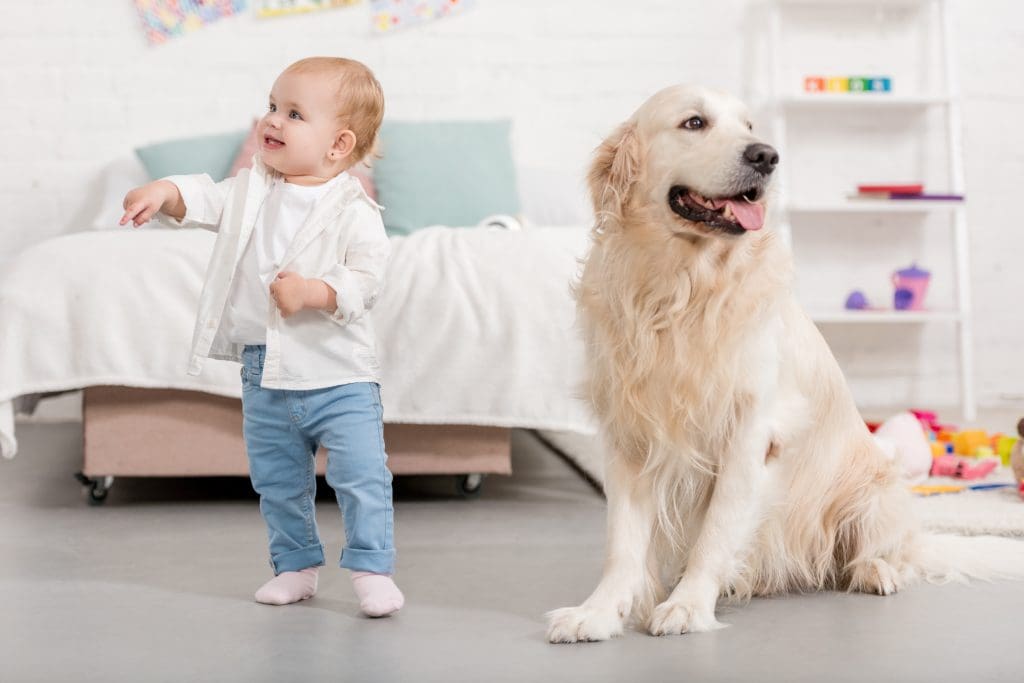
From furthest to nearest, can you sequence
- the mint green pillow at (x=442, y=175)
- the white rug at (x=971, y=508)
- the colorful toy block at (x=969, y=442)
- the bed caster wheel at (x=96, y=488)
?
the mint green pillow at (x=442, y=175)
the colorful toy block at (x=969, y=442)
the bed caster wheel at (x=96, y=488)
the white rug at (x=971, y=508)

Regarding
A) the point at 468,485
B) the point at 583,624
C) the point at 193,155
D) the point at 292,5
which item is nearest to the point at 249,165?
the point at 193,155

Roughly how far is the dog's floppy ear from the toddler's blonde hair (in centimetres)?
32

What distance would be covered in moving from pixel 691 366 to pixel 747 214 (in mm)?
215

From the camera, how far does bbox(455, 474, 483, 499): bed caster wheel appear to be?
251 cm

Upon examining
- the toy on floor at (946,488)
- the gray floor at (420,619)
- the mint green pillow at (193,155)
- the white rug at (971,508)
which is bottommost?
the gray floor at (420,619)

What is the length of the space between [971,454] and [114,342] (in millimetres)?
2080

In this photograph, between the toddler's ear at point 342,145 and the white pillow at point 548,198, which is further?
the white pillow at point 548,198

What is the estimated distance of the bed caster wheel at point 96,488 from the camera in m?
2.42

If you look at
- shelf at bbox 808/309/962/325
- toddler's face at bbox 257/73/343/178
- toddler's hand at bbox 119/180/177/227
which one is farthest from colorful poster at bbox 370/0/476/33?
toddler's hand at bbox 119/180/177/227

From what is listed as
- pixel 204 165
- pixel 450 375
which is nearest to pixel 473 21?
pixel 204 165

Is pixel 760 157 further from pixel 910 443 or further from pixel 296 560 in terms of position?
Result: pixel 910 443

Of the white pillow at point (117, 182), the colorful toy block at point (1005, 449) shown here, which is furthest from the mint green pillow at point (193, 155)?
the colorful toy block at point (1005, 449)

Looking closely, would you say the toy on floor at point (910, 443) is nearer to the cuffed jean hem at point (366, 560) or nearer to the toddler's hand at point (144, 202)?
the cuffed jean hem at point (366, 560)

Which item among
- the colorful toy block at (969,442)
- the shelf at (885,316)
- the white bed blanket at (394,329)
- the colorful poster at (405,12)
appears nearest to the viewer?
the white bed blanket at (394,329)
